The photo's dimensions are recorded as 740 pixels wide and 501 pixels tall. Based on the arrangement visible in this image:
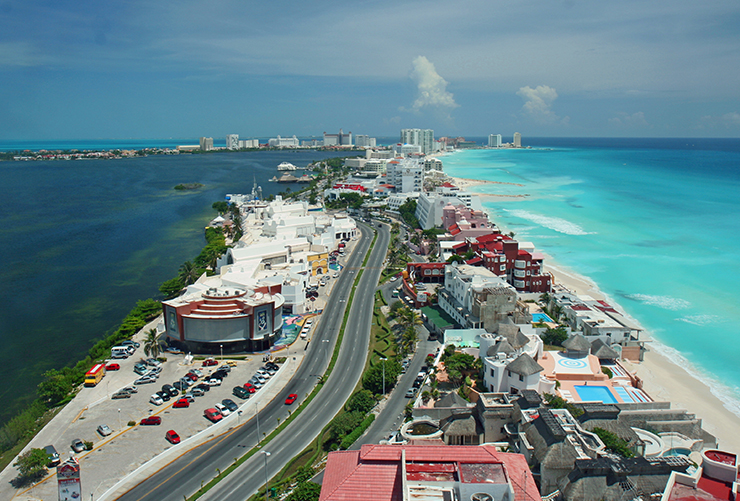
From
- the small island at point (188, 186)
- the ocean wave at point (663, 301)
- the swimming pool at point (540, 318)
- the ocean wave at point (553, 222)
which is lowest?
the ocean wave at point (663, 301)

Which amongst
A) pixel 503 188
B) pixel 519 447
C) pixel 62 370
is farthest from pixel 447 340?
pixel 503 188

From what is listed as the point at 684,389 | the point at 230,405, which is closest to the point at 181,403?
the point at 230,405

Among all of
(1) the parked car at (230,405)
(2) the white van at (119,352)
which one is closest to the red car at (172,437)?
(1) the parked car at (230,405)

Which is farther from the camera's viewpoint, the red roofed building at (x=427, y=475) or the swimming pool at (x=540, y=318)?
the swimming pool at (x=540, y=318)

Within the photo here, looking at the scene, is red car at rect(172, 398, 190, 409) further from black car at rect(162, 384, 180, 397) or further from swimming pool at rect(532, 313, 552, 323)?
swimming pool at rect(532, 313, 552, 323)

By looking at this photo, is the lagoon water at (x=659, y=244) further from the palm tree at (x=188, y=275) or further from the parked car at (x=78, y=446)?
the palm tree at (x=188, y=275)

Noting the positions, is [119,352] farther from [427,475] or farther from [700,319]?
[700,319]

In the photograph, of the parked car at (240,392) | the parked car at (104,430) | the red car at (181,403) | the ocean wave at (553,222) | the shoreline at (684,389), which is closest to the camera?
the parked car at (104,430)

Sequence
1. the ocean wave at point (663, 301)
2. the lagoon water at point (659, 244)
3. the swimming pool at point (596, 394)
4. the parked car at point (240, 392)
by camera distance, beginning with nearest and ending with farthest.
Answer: the swimming pool at point (596, 394), the parked car at point (240, 392), the lagoon water at point (659, 244), the ocean wave at point (663, 301)
